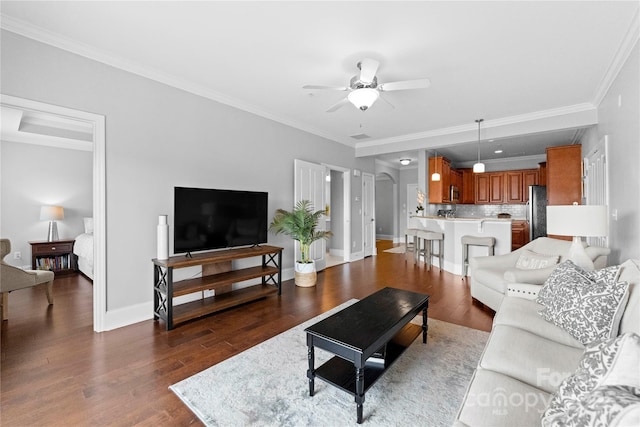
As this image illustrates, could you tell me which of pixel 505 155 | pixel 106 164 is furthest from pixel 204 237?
pixel 505 155

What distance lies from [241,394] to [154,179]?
2.57 m

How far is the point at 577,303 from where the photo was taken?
72.4 inches

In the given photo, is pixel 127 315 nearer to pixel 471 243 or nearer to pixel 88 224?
pixel 88 224

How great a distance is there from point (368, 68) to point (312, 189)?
2.91 metres

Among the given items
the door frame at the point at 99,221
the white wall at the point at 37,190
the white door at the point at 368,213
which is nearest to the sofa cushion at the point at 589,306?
the door frame at the point at 99,221

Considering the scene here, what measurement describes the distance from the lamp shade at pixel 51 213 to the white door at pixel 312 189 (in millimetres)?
4538

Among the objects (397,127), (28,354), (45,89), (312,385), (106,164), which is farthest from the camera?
(397,127)

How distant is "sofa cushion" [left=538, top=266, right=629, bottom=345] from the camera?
1.67 m

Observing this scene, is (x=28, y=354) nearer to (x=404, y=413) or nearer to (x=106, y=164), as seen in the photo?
(x=106, y=164)

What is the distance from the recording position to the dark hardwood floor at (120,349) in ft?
6.04

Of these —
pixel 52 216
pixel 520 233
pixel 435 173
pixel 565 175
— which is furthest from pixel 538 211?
pixel 52 216

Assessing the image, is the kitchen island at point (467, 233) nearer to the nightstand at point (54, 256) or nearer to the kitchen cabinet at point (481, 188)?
the kitchen cabinet at point (481, 188)

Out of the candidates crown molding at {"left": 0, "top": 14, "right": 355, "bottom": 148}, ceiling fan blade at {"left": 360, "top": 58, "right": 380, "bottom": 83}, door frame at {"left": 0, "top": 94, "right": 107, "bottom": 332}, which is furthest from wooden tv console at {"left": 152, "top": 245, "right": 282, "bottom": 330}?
ceiling fan blade at {"left": 360, "top": 58, "right": 380, "bottom": 83}

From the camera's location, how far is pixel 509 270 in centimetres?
319
